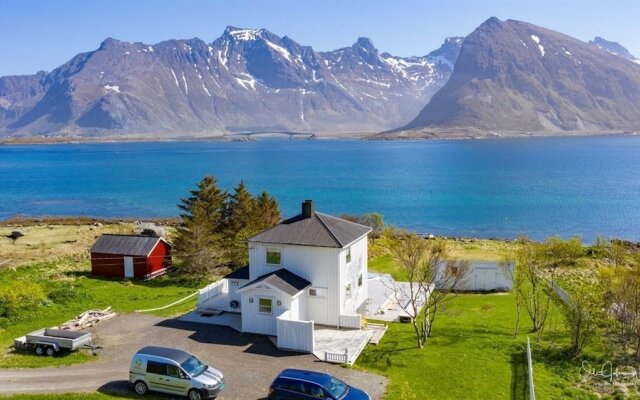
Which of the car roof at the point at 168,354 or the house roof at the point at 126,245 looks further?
the house roof at the point at 126,245

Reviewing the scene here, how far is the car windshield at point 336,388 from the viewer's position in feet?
63.2

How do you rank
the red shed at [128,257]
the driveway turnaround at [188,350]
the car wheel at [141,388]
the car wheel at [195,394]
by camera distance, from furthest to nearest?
the red shed at [128,257] → the driveway turnaround at [188,350] → the car wheel at [141,388] → the car wheel at [195,394]

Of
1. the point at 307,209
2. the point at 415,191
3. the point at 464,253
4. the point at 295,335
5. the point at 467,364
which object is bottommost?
the point at 464,253

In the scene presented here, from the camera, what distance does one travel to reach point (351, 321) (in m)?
28.6

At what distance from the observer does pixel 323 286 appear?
95.5 feet

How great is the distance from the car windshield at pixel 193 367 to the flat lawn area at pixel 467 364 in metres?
6.69

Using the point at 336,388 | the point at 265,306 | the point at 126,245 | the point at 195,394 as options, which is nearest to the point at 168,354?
the point at 195,394

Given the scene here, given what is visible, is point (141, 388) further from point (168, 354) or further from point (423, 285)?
point (423, 285)

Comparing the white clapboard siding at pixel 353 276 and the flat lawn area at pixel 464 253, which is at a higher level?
the white clapboard siding at pixel 353 276

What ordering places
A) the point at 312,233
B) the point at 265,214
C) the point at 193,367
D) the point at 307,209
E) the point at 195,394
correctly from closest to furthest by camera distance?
the point at 195,394, the point at 193,367, the point at 312,233, the point at 307,209, the point at 265,214

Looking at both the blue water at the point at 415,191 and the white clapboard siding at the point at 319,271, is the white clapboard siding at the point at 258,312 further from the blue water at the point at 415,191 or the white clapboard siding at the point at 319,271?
the blue water at the point at 415,191

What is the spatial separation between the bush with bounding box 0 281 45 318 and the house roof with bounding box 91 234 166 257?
957 cm

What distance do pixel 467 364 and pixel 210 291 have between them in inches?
610

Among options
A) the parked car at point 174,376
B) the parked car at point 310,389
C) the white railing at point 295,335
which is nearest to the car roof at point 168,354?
the parked car at point 174,376
